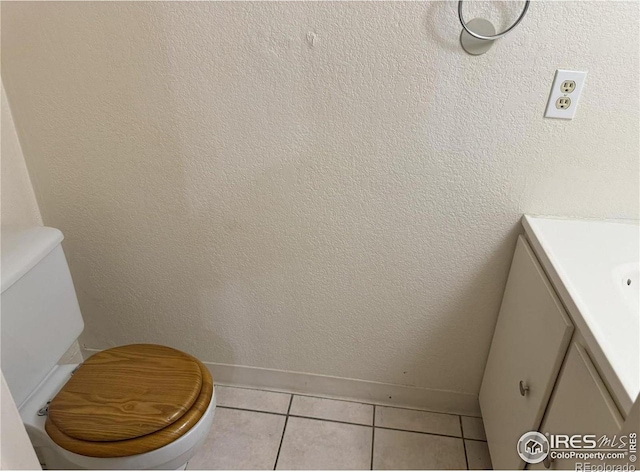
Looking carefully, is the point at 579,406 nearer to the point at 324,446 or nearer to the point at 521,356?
the point at 521,356

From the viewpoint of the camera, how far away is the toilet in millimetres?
1148

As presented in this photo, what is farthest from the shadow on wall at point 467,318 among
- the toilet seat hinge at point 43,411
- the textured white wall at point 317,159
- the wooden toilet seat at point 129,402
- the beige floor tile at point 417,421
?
the toilet seat hinge at point 43,411

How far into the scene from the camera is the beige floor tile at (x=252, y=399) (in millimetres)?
1704

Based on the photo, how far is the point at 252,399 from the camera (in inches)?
68.3

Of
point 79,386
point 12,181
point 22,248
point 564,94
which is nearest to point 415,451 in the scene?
point 79,386

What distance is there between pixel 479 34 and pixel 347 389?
47.6 inches

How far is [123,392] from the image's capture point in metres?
1.24

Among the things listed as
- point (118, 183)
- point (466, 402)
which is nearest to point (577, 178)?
point (466, 402)

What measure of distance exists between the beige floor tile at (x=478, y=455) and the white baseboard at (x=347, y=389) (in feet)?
0.40

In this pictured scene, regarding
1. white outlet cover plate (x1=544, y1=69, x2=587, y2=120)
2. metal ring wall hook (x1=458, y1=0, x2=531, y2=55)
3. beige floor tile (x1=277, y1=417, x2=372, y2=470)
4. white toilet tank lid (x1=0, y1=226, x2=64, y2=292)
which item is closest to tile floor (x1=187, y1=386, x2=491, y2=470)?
beige floor tile (x1=277, y1=417, x2=372, y2=470)

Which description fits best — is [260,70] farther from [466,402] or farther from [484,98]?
[466,402]

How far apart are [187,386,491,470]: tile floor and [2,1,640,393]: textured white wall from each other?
14 centimetres

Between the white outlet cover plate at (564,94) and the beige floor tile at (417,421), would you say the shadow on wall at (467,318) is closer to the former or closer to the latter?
the beige floor tile at (417,421)

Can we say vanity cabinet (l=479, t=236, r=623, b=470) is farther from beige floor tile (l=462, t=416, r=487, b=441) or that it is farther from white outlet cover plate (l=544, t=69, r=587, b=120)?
white outlet cover plate (l=544, t=69, r=587, b=120)
